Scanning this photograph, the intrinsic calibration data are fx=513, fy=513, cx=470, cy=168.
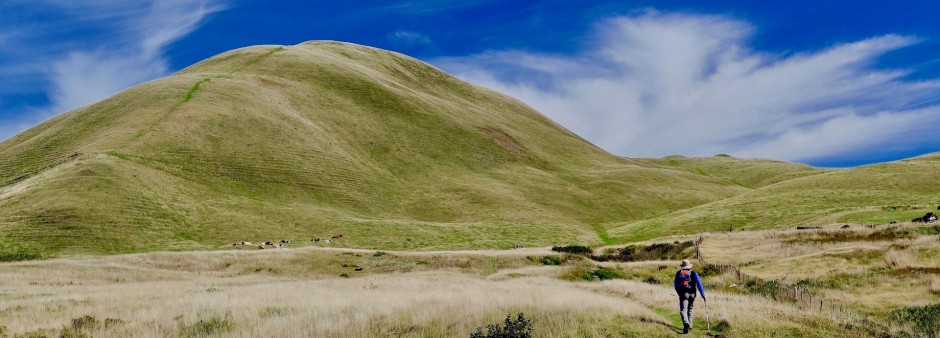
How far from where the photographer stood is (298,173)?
273ft

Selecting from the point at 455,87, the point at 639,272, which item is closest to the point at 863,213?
the point at 639,272

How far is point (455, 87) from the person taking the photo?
184 m

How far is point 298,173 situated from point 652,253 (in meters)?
56.4

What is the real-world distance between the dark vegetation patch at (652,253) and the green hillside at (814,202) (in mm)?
20872

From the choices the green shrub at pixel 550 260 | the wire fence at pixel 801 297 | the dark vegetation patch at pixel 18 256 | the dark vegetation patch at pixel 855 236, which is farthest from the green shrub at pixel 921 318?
the dark vegetation patch at pixel 18 256

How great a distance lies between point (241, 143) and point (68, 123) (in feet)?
119

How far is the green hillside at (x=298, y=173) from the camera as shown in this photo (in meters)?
58.4

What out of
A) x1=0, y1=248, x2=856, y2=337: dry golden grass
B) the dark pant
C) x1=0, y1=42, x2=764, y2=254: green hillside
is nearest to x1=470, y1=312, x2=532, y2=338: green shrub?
x1=0, y1=248, x2=856, y2=337: dry golden grass

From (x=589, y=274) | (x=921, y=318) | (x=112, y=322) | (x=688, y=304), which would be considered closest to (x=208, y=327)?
(x=112, y=322)

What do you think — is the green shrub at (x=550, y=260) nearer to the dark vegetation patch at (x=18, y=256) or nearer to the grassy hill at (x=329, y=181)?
the grassy hill at (x=329, y=181)

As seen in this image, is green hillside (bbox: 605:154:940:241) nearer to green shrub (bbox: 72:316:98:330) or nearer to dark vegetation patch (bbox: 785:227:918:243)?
dark vegetation patch (bbox: 785:227:918:243)

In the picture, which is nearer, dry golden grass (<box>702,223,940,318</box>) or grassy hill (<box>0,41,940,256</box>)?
dry golden grass (<box>702,223,940,318</box>)

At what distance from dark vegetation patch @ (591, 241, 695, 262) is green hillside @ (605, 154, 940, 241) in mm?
20872

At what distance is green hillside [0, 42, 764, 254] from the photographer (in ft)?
192
